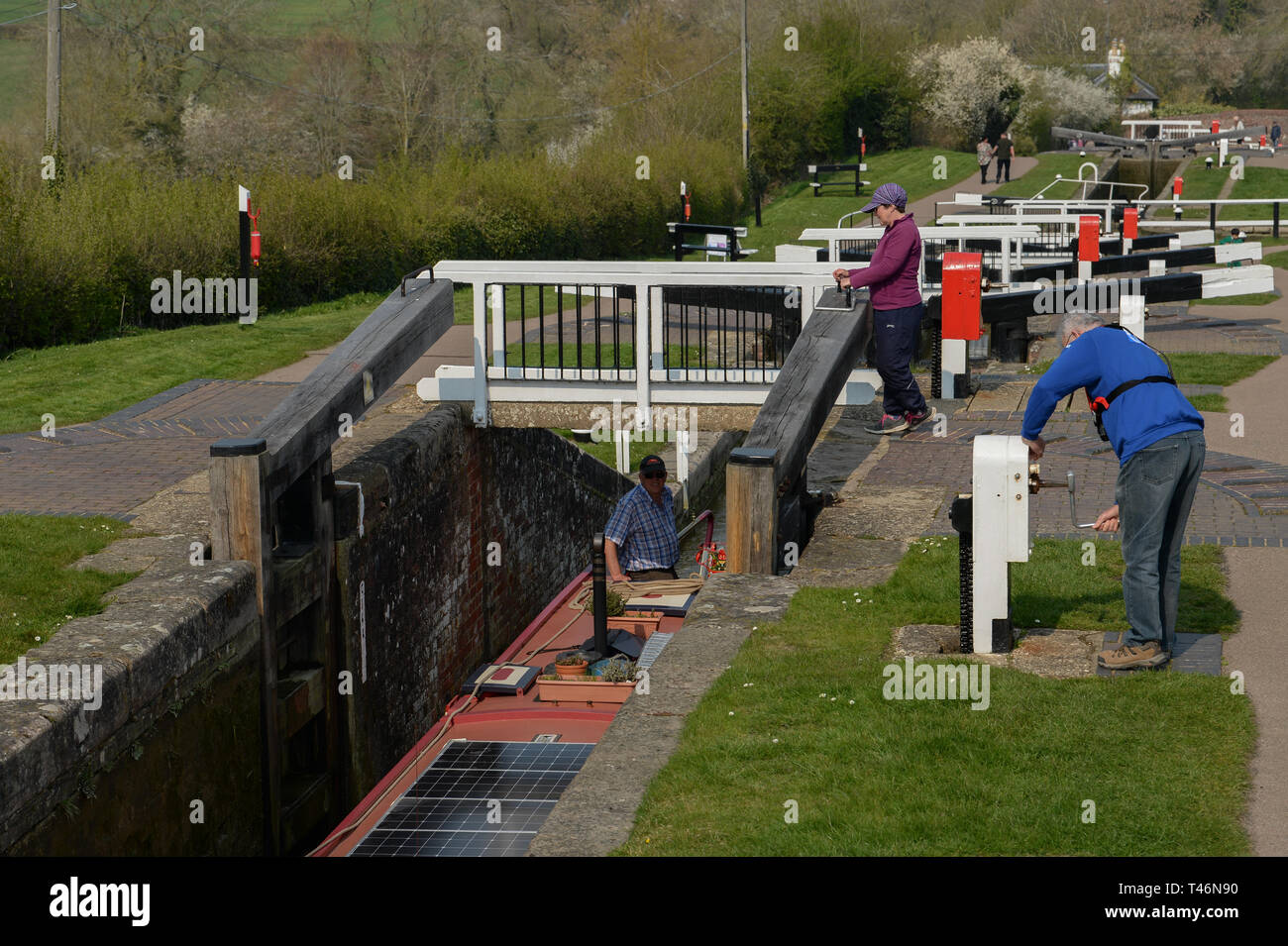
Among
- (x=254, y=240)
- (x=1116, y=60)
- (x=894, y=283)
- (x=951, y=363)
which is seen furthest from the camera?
(x=1116, y=60)

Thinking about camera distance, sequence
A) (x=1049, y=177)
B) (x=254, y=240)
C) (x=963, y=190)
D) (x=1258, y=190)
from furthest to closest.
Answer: (x=1049, y=177) → (x=963, y=190) → (x=1258, y=190) → (x=254, y=240)

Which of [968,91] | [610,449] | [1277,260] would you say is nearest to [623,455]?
[610,449]

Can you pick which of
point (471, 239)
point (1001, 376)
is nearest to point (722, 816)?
point (1001, 376)

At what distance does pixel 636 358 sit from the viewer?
1183 centimetres

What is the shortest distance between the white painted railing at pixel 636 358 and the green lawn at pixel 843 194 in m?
19.1

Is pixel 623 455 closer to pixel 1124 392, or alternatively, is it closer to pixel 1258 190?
pixel 1124 392

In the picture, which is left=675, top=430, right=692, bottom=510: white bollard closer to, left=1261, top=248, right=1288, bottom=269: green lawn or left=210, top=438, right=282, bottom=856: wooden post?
left=210, top=438, right=282, bottom=856: wooden post

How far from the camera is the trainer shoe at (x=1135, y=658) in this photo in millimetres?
6453

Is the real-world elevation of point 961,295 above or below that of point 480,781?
above

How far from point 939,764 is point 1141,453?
1705 mm

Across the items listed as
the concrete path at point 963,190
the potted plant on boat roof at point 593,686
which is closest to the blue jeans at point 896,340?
the potted plant on boat roof at point 593,686

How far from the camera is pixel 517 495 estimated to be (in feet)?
46.1

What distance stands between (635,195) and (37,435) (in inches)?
894

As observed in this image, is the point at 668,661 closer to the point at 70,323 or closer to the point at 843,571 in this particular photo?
the point at 843,571
